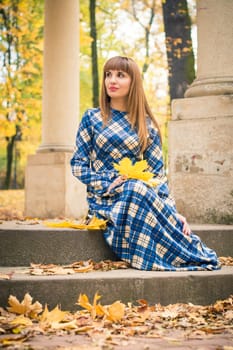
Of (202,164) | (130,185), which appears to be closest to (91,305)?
(130,185)

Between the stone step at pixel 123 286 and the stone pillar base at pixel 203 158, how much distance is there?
1.67m

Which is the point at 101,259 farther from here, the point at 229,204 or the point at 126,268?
the point at 229,204

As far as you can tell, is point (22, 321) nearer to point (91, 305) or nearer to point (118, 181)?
point (91, 305)

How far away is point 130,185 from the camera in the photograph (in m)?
3.98

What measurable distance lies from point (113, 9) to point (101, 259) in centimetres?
1519

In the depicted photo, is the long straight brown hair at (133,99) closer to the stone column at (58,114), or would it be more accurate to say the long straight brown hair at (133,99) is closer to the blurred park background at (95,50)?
the stone column at (58,114)

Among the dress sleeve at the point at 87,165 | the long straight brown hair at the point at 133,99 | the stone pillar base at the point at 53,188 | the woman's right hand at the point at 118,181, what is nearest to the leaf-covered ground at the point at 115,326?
the woman's right hand at the point at 118,181

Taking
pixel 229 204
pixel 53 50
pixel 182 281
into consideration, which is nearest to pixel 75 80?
pixel 53 50

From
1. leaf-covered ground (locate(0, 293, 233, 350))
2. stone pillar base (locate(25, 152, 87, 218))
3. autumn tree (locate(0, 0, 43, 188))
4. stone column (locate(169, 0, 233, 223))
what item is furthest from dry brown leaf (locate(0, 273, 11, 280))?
autumn tree (locate(0, 0, 43, 188))

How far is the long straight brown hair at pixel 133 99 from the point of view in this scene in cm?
434

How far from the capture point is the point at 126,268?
397cm

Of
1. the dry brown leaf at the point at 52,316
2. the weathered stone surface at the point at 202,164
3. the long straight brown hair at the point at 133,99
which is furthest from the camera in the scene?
the weathered stone surface at the point at 202,164

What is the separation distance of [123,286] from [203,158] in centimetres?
244

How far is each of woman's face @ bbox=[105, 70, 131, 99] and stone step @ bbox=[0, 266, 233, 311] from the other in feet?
5.00
